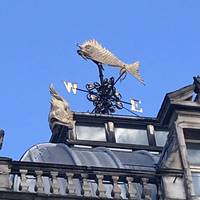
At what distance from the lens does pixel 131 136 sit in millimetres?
28953

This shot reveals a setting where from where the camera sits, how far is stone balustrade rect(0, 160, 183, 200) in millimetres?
20750

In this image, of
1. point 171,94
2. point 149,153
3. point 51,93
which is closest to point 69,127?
point 51,93

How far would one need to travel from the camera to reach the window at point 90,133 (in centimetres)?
2834

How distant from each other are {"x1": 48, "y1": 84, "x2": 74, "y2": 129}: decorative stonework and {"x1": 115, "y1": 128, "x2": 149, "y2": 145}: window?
66.1 inches

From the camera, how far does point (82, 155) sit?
24.5 meters

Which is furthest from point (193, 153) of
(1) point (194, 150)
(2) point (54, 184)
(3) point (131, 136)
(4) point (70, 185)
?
(3) point (131, 136)

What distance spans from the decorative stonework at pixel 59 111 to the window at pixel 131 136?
1.68m

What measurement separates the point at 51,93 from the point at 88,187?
24.1ft

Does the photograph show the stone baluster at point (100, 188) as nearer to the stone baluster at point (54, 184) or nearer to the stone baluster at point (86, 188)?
the stone baluster at point (86, 188)

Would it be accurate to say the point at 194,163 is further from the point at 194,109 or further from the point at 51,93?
the point at 51,93

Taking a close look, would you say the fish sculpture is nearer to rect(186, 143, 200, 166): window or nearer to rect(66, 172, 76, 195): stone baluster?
rect(186, 143, 200, 166): window

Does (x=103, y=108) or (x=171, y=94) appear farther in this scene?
(x=103, y=108)

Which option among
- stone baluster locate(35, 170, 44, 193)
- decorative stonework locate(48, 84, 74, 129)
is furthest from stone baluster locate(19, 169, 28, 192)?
decorative stonework locate(48, 84, 74, 129)

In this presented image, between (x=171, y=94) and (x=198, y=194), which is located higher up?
(x=171, y=94)
